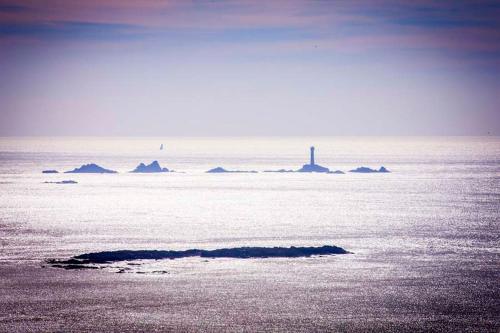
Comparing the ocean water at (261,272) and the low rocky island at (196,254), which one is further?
the low rocky island at (196,254)

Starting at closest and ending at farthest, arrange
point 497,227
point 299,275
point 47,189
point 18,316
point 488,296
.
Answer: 1. point 18,316
2. point 488,296
3. point 299,275
4. point 497,227
5. point 47,189

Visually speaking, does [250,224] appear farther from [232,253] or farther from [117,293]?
[117,293]

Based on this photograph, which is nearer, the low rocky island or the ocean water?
the ocean water

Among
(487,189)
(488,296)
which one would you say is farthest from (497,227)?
(487,189)

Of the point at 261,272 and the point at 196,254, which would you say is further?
the point at 196,254

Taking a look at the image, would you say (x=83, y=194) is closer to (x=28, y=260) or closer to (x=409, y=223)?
(x=409, y=223)

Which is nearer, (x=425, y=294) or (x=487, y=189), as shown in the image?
(x=425, y=294)

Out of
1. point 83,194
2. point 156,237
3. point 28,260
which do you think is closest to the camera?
point 28,260
